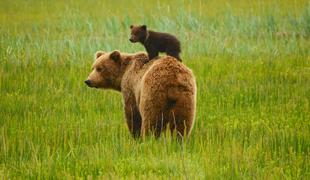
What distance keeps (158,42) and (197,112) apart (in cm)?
101

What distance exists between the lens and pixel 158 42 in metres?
7.98

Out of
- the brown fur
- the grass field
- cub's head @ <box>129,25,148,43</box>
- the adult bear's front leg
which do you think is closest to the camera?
the grass field

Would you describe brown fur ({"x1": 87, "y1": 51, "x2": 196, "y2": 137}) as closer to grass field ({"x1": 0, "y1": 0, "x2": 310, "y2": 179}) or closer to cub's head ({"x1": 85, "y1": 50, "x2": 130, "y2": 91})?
grass field ({"x1": 0, "y1": 0, "x2": 310, "y2": 179})

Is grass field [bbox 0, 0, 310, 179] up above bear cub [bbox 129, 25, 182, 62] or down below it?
below

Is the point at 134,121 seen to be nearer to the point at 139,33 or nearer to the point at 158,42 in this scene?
the point at 158,42

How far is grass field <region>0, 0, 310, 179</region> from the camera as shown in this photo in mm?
5730

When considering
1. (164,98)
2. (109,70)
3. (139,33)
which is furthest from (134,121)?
(139,33)

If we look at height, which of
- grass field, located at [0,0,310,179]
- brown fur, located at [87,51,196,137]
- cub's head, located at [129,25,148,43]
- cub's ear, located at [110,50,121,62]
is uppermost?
cub's head, located at [129,25,148,43]

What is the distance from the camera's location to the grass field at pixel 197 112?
18.8 feet

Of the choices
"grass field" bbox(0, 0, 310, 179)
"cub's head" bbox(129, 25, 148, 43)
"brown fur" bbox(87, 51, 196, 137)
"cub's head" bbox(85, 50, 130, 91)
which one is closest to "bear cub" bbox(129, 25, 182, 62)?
"cub's head" bbox(129, 25, 148, 43)

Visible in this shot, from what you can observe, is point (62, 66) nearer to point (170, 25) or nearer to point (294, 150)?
point (170, 25)

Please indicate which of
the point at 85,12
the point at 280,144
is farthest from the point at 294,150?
the point at 85,12

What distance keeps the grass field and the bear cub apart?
87 centimetres

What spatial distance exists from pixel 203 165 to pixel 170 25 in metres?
8.31
